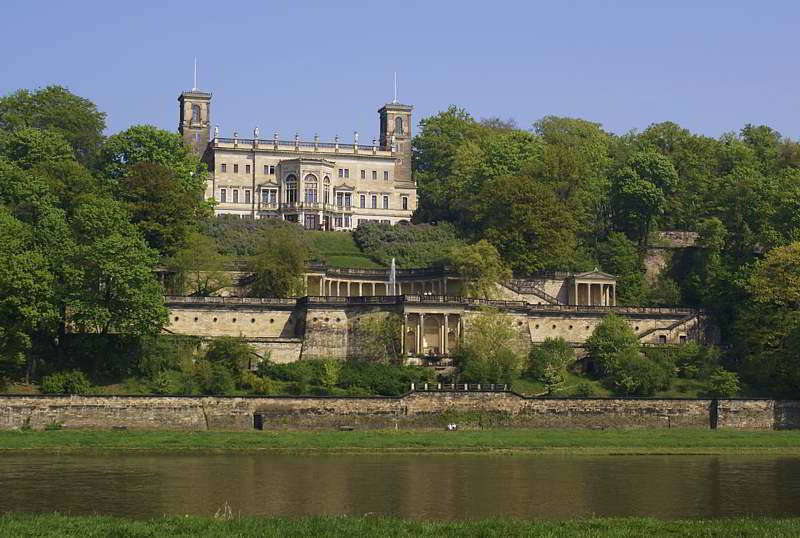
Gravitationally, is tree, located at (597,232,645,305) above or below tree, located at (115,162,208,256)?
below

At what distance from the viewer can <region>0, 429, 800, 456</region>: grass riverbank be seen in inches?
2404

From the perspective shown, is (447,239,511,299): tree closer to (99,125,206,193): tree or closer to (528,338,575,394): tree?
(528,338,575,394): tree

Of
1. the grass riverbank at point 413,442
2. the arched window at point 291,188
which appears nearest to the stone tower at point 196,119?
the arched window at point 291,188

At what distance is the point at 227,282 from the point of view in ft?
298

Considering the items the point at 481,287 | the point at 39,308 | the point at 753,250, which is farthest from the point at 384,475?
the point at 753,250

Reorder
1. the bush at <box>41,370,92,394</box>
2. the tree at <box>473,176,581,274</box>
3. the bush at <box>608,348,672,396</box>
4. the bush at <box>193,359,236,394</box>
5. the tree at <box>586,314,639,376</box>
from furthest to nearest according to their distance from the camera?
1. the tree at <box>473,176,581,274</box>
2. the tree at <box>586,314,639,376</box>
3. the bush at <box>608,348,672,396</box>
4. the bush at <box>193,359,236,394</box>
5. the bush at <box>41,370,92,394</box>

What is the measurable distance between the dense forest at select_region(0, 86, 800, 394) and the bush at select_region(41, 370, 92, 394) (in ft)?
6.06

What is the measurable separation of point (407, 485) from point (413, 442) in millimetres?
14193

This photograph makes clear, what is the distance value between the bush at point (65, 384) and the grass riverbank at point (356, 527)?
103 ft

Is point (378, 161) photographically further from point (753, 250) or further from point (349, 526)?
point (349, 526)

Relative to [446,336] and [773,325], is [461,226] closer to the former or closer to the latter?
[446,336]

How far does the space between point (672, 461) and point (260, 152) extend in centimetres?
6692

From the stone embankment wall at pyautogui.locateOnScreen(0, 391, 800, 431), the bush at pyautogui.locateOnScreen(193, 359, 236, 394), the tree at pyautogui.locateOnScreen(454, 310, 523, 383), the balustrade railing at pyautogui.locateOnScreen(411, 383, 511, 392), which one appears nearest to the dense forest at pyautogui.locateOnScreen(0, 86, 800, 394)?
the bush at pyautogui.locateOnScreen(193, 359, 236, 394)

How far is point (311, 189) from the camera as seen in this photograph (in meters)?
119
